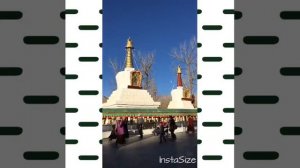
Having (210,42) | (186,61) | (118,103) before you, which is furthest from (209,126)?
(118,103)

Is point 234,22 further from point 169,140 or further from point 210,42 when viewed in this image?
point 169,140

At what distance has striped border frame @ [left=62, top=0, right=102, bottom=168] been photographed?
4.21 metres

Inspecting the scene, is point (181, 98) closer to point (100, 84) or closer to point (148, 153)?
point (148, 153)

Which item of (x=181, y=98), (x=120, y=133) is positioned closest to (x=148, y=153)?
(x=120, y=133)

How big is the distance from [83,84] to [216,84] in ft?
6.28

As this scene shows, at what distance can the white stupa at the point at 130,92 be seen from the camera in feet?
33.6

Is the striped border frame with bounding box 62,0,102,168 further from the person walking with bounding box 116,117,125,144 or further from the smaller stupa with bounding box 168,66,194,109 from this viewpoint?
the smaller stupa with bounding box 168,66,194,109

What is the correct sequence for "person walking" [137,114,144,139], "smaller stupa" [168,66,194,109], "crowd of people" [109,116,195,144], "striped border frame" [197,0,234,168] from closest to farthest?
"striped border frame" [197,0,234,168], "crowd of people" [109,116,195,144], "person walking" [137,114,144,139], "smaller stupa" [168,66,194,109]

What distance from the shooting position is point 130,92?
11008 mm

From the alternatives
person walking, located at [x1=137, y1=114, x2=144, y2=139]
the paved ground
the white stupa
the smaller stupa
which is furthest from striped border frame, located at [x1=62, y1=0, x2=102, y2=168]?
the smaller stupa

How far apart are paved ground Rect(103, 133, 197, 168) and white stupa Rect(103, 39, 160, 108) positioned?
422cm

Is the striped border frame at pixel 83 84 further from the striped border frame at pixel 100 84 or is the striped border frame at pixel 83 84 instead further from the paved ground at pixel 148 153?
the paved ground at pixel 148 153
